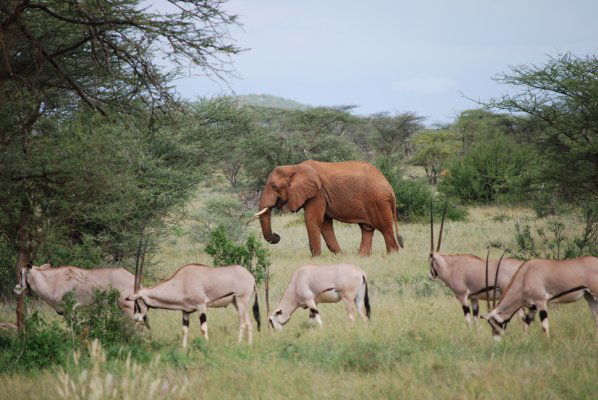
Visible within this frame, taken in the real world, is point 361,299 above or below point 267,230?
below

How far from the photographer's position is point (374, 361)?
7.48 metres

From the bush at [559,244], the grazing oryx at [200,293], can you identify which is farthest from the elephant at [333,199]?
the grazing oryx at [200,293]

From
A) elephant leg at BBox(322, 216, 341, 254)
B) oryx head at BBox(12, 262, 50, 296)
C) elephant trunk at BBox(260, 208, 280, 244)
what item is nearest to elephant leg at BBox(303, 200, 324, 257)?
elephant leg at BBox(322, 216, 341, 254)

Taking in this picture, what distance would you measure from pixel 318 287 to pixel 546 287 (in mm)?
2965

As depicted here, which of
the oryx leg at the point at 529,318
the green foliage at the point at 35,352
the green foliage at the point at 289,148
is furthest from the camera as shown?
the green foliage at the point at 289,148

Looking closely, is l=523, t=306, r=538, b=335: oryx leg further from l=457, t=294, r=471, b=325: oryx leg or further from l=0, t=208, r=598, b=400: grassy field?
l=457, t=294, r=471, b=325: oryx leg

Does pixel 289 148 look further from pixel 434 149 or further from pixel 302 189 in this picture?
pixel 302 189

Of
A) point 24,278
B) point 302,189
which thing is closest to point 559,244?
point 302,189

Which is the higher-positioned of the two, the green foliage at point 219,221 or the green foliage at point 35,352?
the green foliage at point 219,221

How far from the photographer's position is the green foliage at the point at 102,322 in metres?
8.59

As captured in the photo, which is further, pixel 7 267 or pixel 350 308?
pixel 7 267

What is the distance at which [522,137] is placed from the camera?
47.3 metres

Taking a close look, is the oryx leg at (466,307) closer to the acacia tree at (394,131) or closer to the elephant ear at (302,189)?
the elephant ear at (302,189)

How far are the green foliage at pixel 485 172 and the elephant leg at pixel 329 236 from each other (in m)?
14.0
